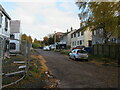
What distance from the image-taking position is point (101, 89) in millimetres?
5875

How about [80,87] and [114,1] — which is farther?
[114,1]

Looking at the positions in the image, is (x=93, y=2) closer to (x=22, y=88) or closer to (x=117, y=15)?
(x=117, y=15)

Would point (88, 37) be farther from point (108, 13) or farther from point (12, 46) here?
point (12, 46)

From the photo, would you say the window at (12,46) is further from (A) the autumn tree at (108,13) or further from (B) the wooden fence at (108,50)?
(B) the wooden fence at (108,50)

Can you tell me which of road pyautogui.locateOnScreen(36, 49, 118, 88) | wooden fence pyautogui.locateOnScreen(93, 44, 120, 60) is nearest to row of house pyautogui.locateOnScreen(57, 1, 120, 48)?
wooden fence pyautogui.locateOnScreen(93, 44, 120, 60)

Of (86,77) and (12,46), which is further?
(12,46)

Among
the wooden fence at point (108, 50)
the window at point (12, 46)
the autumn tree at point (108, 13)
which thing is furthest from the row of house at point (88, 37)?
the window at point (12, 46)

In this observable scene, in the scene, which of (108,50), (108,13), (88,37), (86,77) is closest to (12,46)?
(86,77)

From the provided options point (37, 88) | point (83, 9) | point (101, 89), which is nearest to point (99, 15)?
point (83, 9)

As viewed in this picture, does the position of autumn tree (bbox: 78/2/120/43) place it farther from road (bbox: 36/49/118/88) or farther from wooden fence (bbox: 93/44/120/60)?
road (bbox: 36/49/118/88)

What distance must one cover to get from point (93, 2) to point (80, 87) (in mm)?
11074

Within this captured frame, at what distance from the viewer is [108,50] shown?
19062 mm

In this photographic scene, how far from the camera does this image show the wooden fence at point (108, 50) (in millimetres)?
17084

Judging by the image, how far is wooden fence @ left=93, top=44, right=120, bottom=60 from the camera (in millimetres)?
17084
